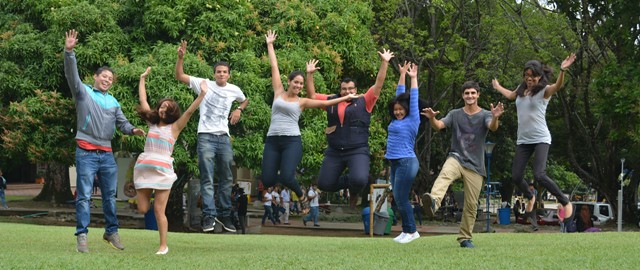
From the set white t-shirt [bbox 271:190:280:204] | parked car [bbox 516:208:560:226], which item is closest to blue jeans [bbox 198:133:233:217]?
white t-shirt [bbox 271:190:280:204]

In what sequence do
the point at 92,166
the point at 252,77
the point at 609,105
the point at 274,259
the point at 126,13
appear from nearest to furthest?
the point at 274,259
the point at 92,166
the point at 252,77
the point at 126,13
the point at 609,105

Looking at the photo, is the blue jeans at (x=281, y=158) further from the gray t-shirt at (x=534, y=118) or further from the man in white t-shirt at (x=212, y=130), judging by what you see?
the gray t-shirt at (x=534, y=118)

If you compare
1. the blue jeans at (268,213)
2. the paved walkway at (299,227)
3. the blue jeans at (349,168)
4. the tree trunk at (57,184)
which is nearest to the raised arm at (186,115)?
the blue jeans at (349,168)

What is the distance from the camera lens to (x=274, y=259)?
1030cm

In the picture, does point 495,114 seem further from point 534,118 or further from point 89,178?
point 89,178

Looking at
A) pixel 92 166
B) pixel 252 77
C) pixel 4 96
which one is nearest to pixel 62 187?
pixel 4 96

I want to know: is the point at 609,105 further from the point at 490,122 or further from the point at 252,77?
the point at 490,122

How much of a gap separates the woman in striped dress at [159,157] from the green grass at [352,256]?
0.74 metres

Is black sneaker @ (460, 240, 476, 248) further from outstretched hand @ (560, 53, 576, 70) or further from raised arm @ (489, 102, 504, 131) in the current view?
outstretched hand @ (560, 53, 576, 70)

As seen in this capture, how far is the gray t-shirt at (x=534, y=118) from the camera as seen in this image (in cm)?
1131

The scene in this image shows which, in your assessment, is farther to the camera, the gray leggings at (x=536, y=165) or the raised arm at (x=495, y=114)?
the gray leggings at (x=536, y=165)

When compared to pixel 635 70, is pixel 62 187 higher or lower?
lower

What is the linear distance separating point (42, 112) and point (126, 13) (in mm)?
3706

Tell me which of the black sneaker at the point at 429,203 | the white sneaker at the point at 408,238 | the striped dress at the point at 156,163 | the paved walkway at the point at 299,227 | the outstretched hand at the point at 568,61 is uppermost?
the outstretched hand at the point at 568,61
